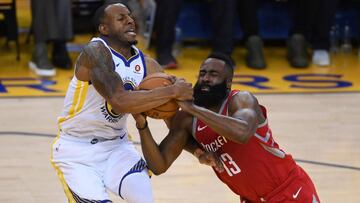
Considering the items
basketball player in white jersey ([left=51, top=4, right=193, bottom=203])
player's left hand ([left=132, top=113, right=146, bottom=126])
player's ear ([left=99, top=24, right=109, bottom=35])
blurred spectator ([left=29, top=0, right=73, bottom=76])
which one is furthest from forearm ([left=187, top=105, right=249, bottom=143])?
blurred spectator ([left=29, top=0, right=73, bottom=76])

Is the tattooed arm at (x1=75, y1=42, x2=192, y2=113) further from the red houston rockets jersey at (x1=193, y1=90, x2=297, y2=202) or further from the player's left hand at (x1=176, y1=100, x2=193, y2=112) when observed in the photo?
the red houston rockets jersey at (x1=193, y1=90, x2=297, y2=202)

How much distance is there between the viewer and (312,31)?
1126 centimetres

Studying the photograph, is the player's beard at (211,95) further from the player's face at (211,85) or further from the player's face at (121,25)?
the player's face at (121,25)

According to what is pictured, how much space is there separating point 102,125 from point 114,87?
0.42 metres

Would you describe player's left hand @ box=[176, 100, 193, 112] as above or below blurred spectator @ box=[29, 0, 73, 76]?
above

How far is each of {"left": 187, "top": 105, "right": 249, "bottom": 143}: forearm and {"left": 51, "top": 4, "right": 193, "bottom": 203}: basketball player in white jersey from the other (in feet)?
1.68

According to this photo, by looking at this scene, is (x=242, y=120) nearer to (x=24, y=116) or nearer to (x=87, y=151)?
(x=87, y=151)

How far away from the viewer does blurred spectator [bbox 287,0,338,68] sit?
35.4 feet

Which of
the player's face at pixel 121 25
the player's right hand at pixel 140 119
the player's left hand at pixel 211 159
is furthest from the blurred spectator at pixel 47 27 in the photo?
the player's left hand at pixel 211 159

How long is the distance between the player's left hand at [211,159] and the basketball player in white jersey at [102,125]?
35cm

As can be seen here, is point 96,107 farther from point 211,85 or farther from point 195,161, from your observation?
point 195,161

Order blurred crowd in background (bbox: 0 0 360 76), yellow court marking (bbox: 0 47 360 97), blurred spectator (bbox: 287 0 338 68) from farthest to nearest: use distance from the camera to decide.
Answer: blurred spectator (bbox: 287 0 338 68) → blurred crowd in background (bbox: 0 0 360 76) → yellow court marking (bbox: 0 47 360 97)

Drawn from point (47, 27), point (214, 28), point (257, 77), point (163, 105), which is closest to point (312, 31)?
point (257, 77)

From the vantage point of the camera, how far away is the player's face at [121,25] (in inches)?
200
